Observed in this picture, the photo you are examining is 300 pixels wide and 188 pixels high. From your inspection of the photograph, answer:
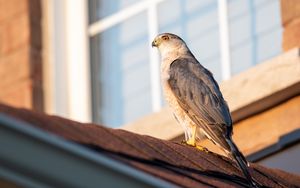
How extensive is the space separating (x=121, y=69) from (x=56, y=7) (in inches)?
28.0

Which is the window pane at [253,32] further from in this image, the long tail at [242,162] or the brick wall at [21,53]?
the long tail at [242,162]

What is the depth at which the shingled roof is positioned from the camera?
395cm

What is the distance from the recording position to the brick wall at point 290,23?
23.9 ft

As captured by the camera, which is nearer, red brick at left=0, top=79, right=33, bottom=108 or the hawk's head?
the hawk's head

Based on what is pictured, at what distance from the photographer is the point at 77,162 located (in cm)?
331

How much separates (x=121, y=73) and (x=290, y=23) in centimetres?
180

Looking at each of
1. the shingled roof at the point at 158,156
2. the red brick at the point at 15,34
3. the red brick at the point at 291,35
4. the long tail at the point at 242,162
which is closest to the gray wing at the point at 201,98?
the long tail at the point at 242,162

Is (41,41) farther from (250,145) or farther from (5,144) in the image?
(5,144)

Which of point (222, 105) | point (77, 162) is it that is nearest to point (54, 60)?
point (222, 105)

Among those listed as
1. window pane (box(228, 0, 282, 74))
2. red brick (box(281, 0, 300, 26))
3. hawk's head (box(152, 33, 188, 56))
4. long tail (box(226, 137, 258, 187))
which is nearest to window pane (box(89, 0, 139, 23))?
window pane (box(228, 0, 282, 74))

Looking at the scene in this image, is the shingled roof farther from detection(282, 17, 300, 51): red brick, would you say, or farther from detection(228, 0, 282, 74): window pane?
detection(228, 0, 282, 74): window pane

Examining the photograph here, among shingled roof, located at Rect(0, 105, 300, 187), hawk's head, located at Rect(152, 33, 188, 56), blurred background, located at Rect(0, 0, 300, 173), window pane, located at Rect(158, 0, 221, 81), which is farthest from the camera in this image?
window pane, located at Rect(158, 0, 221, 81)

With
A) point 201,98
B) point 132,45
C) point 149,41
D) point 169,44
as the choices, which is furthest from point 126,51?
point 201,98

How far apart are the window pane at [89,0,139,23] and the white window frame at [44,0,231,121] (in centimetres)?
4
